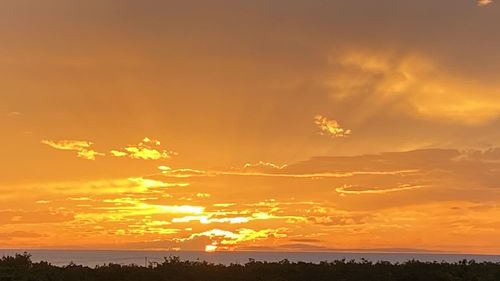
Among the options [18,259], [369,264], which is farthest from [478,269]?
[18,259]

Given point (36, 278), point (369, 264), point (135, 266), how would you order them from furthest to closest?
point (369, 264) < point (135, 266) < point (36, 278)

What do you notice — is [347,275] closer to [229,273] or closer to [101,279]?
[229,273]

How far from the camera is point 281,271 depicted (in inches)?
894

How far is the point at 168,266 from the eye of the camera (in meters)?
22.1

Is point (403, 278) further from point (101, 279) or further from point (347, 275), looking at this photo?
Result: point (101, 279)

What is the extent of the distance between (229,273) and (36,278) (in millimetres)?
6817

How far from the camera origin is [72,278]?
20.3 meters

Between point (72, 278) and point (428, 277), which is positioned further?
point (428, 277)

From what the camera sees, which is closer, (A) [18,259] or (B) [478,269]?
(A) [18,259]

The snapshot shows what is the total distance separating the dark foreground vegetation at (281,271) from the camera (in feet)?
69.5

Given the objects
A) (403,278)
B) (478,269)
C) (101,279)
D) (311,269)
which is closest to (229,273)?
(311,269)

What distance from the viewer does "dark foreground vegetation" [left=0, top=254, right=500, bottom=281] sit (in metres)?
21.2

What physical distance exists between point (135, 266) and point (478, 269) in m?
13.4

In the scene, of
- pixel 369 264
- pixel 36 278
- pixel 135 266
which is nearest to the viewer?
pixel 36 278
